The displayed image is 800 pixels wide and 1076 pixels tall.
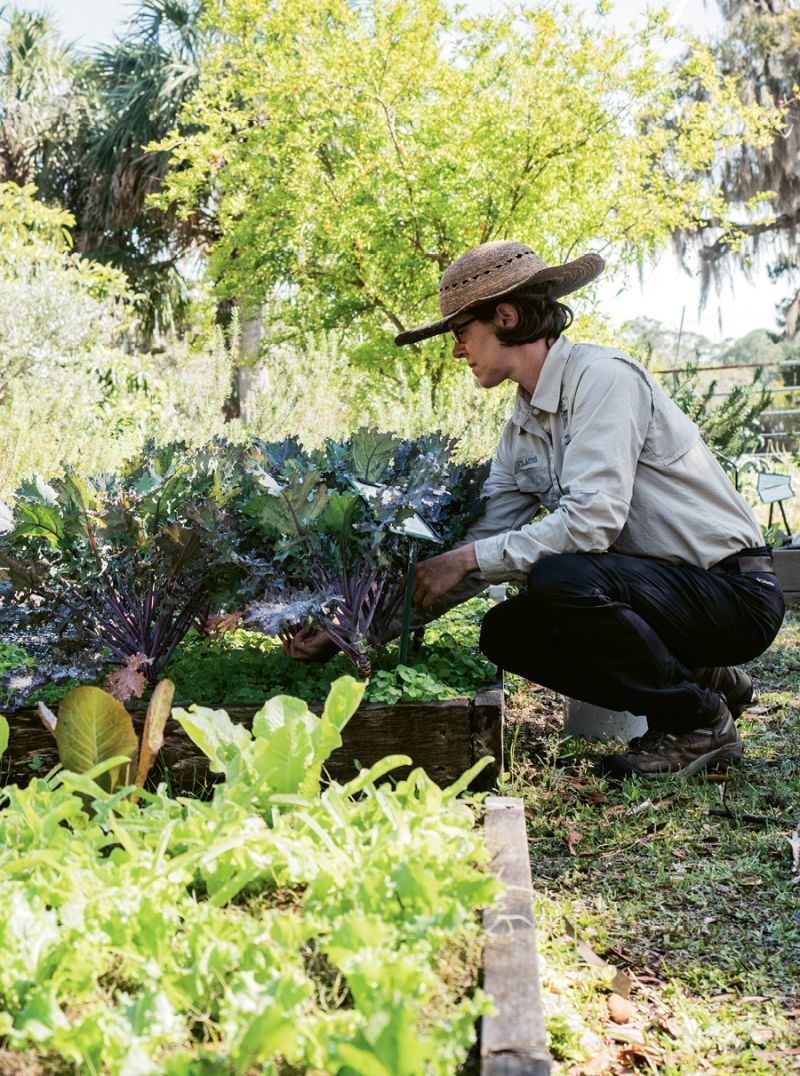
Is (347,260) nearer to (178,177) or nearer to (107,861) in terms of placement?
(178,177)

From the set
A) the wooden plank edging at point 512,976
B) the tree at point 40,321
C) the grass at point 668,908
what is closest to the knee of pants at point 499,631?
the grass at point 668,908

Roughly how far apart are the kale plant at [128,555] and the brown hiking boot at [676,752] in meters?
1.24

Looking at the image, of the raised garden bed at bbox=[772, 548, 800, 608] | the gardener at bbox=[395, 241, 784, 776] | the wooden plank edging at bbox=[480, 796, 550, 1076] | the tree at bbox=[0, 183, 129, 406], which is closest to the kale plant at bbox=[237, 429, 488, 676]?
the gardener at bbox=[395, 241, 784, 776]

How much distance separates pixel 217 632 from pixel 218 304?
14.8 metres

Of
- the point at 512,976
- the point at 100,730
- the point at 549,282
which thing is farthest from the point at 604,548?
the point at 512,976

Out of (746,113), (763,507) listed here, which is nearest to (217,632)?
(763,507)

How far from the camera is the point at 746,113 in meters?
9.85

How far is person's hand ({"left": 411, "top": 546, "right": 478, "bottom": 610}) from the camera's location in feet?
8.21

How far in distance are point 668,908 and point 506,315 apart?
1.59 metres

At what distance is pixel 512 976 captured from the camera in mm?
1030

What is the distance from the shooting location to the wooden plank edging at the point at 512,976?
897 millimetres

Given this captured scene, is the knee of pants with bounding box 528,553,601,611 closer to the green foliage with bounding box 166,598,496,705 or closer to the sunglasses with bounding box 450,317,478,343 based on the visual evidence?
the green foliage with bounding box 166,598,496,705

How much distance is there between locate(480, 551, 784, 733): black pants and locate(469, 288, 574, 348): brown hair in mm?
651

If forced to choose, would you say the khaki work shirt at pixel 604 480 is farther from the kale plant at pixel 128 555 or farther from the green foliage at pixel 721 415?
the green foliage at pixel 721 415
